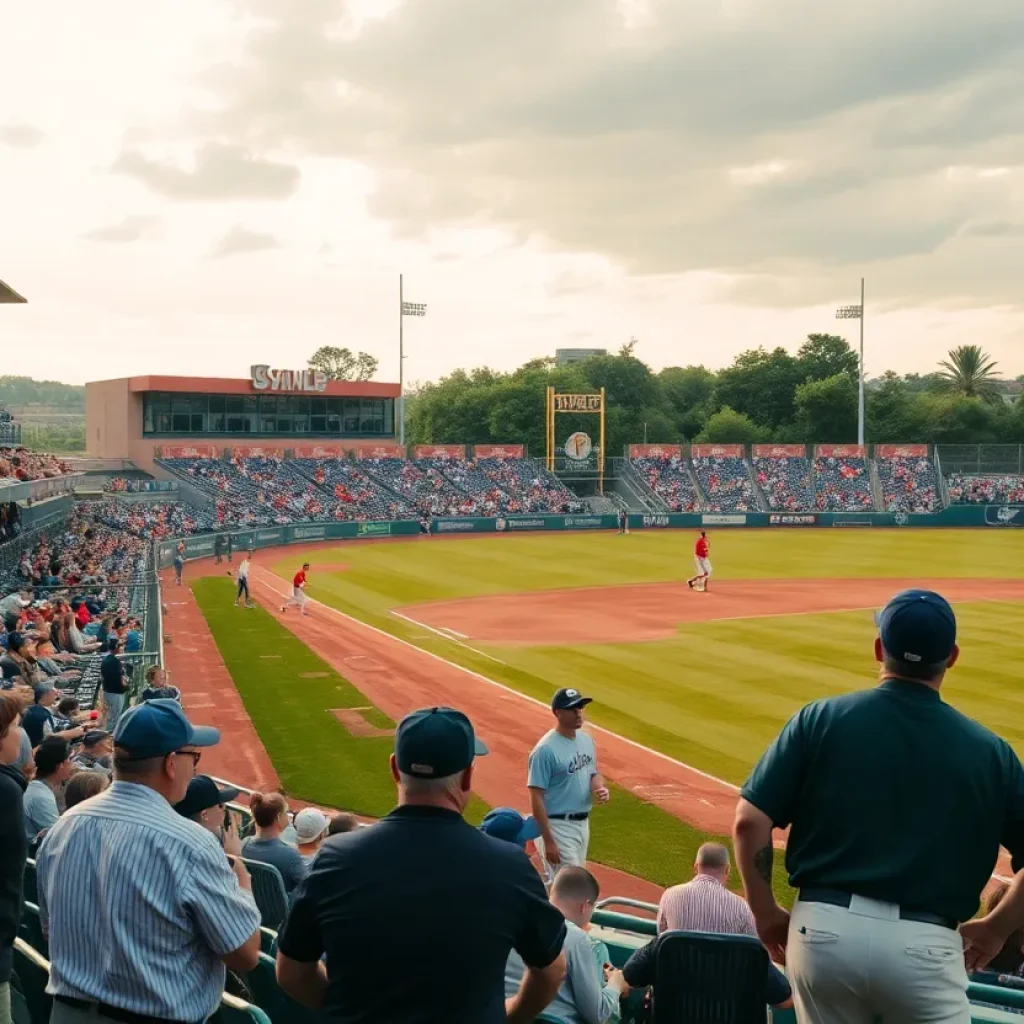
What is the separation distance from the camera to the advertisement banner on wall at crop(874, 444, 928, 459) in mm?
80938

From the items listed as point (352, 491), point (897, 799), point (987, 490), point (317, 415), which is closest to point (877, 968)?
point (897, 799)

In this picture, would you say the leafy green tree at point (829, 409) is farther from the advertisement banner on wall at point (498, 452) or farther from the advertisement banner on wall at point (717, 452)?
the advertisement banner on wall at point (498, 452)

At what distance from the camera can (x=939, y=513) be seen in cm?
7412

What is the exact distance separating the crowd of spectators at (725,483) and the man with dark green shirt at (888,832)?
72.4 m

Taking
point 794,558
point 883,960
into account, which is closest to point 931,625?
point 883,960

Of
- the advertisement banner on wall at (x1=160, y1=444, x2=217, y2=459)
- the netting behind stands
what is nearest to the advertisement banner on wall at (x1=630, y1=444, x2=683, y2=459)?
the netting behind stands

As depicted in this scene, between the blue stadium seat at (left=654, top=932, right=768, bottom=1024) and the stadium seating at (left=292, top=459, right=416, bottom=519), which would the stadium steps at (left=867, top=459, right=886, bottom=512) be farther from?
the blue stadium seat at (left=654, top=932, right=768, bottom=1024)

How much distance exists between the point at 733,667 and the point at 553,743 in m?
17.4

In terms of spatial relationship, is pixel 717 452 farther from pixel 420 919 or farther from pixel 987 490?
pixel 420 919

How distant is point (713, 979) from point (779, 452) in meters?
79.5

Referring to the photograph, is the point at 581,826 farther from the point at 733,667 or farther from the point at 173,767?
the point at 733,667

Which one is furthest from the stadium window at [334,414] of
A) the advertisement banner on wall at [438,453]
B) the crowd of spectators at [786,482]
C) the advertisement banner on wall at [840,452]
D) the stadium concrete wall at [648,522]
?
the advertisement banner on wall at [840,452]

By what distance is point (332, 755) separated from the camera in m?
18.8

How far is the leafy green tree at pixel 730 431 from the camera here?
108 meters
